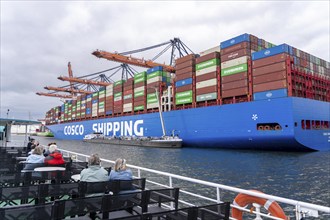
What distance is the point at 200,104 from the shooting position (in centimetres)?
3394

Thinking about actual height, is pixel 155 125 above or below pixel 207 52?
below

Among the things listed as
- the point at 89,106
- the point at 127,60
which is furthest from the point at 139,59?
the point at 89,106

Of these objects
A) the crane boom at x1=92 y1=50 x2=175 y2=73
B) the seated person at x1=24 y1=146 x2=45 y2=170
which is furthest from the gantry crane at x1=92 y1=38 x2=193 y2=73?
the seated person at x1=24 y1=146 x2=45 y2=170

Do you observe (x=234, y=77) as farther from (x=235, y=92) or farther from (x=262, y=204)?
(x=262, y=204)

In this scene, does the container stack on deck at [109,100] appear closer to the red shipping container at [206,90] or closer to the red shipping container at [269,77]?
the red shipping container at [206,90]

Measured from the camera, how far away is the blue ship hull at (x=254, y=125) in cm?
2483

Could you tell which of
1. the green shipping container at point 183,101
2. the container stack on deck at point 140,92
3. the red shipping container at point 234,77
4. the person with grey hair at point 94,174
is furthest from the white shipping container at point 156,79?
the person with grey hair at point 94,174

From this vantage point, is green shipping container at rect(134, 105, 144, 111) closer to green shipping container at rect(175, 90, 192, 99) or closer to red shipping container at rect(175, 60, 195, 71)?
green shipping container at rect(175, 90, 192, 99)

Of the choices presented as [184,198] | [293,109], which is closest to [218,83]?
[293,109]

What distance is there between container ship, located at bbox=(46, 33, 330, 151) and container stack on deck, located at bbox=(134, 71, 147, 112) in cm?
169

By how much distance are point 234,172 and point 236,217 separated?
39.0ft

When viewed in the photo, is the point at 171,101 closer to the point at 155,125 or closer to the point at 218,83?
the point at 155,125

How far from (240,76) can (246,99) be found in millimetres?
2843

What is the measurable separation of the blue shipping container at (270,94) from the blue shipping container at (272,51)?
3.99m
